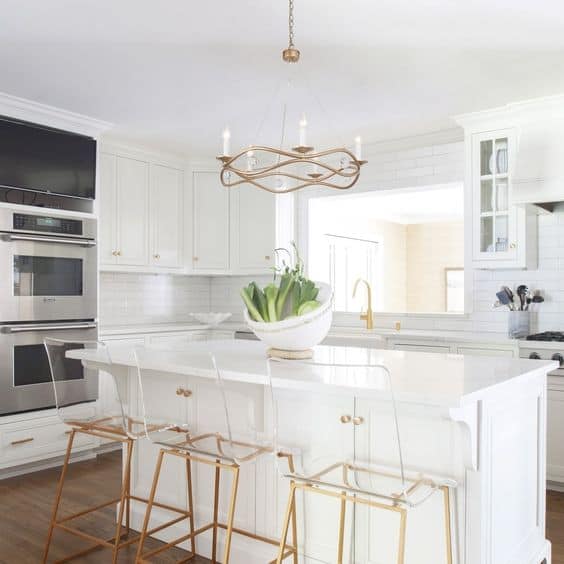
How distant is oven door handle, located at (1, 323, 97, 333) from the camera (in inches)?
159

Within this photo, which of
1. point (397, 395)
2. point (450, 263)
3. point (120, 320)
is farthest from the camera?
point (450, 263)

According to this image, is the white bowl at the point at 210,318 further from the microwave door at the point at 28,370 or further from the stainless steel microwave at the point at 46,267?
the microwave door at the point at 28,370

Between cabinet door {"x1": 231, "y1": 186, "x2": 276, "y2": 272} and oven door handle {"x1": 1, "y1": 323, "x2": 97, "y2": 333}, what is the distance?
1753 millimetres

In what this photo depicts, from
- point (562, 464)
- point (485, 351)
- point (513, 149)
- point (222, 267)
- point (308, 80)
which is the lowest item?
point (562, 464)

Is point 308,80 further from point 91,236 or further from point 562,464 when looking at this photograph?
point 562,464

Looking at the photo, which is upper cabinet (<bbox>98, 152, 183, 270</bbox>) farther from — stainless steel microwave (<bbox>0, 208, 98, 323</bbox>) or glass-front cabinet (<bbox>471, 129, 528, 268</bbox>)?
glass-front cabinet (<bbox>471, 129, 528, 268</bbox>)

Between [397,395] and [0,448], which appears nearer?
[397,395]

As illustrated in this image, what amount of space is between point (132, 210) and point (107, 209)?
10.6 inches

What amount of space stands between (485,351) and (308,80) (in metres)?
2.13

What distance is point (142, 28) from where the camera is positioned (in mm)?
2998

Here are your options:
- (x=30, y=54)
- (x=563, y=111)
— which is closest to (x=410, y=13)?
(x=563, y=111)

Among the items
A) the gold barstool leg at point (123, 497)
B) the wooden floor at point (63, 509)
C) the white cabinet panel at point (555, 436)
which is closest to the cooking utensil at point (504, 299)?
the white cabinet panel at point (555, 436)

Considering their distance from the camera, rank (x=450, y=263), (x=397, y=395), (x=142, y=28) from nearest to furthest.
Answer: (x=397, y=395), (x=142, y=28), (x=450, y=263)

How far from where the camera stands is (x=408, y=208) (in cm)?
816
